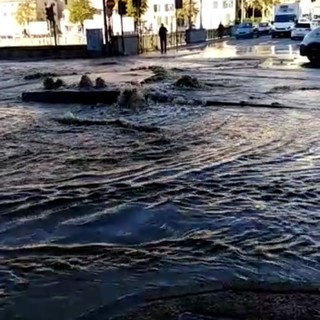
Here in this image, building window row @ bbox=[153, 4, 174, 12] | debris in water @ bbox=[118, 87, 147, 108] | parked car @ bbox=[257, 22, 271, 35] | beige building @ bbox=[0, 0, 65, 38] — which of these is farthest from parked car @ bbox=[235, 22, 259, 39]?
debris in water @ bbox=[118, 87, 147, 108]

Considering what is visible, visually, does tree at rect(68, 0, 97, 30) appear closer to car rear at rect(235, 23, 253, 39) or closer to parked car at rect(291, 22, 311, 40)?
car rear at rect(235, 23, 253, 39)

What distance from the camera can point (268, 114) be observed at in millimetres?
12992

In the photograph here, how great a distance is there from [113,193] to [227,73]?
55.3 ft

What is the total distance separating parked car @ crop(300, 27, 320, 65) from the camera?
1045 inches

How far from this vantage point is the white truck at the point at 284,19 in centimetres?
6303

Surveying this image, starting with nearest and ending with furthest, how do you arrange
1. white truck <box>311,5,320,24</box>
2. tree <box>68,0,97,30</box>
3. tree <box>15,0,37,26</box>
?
white truck <box>311,5,320,24</box> < tree <box>68,0,97,30</box> < tree <box>15,0,37,26</box>

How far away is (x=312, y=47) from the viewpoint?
26.8 metres

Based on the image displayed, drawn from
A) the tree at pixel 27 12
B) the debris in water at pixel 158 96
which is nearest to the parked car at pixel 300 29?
the debris in water at pixel 158 96

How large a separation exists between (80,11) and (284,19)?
1029 inches

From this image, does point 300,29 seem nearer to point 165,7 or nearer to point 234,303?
point 165,7

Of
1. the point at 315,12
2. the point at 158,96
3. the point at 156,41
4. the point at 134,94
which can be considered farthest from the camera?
the point at 315,12

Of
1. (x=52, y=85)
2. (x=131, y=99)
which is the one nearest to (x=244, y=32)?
(x=52, y=85)

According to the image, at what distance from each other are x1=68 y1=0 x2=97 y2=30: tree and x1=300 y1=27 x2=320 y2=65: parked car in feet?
172

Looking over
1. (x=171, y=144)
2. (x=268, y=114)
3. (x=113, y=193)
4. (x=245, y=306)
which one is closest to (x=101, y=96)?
(x=268, y=114)
